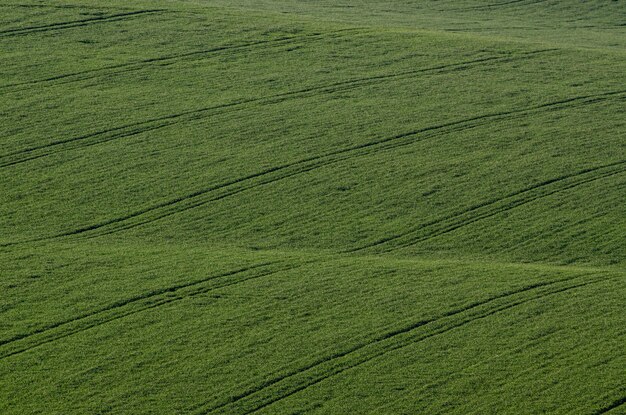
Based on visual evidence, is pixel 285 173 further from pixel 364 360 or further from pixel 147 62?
pixel 147 62

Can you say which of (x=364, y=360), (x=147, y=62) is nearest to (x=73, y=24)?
(x=147, y=62)

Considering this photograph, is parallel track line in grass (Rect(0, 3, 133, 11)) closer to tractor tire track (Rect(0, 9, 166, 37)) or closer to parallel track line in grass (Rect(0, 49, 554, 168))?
tractor tire track (Rect(0, 9, 166, 37))

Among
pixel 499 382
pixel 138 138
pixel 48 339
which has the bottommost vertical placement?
pixel 499 382

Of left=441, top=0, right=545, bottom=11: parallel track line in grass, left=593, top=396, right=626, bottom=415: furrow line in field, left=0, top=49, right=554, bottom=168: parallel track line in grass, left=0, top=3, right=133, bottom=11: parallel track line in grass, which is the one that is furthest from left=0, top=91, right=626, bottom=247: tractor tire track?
left=441, top=0, right=545, bottom=11: parallel track line in grass

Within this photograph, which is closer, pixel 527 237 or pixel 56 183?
pixel 527 237

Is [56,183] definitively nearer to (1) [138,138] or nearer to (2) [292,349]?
(1) [138,138]

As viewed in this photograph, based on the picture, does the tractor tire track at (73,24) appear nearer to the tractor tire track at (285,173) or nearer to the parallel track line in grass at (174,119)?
the parallel track line in grass at (174,119)

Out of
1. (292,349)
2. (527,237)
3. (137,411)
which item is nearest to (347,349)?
(292,349)

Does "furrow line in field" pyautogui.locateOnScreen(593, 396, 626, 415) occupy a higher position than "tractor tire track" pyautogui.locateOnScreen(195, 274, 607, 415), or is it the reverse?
"tractor tire track" pyautogui.locateOnScreen(195, 274, 607, 415)
